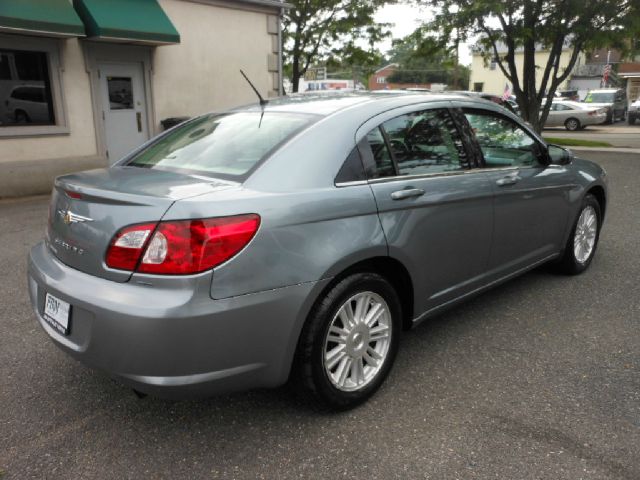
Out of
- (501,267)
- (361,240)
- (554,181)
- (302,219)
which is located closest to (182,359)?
(302,219)

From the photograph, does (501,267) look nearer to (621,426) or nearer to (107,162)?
(621,426)

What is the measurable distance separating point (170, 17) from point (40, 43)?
2530mm

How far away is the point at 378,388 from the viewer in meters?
2.86

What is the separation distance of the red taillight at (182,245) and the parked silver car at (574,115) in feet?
85.3

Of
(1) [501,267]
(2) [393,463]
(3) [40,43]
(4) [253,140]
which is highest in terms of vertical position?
(3) [40,43]

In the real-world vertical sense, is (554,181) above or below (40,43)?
below

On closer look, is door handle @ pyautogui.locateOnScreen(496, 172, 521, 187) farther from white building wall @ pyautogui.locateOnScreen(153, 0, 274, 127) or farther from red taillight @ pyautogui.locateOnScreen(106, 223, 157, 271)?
white building wall @ pyautogui.locateOnScreen(153, 0, 274, 127)

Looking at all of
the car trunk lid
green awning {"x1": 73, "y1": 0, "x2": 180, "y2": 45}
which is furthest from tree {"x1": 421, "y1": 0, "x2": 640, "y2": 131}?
the car trunk lid

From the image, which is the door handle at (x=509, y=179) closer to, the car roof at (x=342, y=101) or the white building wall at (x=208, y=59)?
the car roof at (x=342, y=101)

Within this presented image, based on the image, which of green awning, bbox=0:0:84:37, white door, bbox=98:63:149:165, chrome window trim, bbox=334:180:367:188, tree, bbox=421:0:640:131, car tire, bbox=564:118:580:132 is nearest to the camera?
chrome window trim, bbox=334:180:367:188

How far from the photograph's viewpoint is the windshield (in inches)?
1113

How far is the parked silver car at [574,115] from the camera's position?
973 inches

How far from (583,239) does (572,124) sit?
23.1 metres

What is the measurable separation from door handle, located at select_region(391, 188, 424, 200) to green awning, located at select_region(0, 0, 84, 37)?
24.8ft
